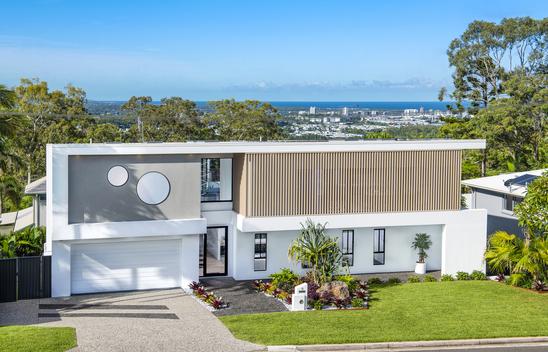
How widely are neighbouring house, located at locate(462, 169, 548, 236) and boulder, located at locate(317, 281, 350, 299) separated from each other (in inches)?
411

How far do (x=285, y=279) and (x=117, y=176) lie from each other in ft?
21.9

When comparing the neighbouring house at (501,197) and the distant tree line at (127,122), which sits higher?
the distant tree line at (127,122)

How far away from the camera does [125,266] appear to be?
80.9 feet

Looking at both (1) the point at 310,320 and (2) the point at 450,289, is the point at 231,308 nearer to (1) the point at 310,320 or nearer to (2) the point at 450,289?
(1) the point at 310,320

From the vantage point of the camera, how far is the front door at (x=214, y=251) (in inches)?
1045

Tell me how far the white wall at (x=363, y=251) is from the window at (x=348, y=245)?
15 centimetres

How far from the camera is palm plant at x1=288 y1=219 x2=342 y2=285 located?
956 inches

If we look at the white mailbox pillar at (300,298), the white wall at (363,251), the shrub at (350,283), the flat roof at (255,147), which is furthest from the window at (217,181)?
the white mailbox pillar at (300,298)

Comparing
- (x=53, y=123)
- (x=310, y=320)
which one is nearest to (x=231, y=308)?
(x=310, y=320)

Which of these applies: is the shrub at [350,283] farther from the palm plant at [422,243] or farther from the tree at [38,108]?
the tree at [38,108]

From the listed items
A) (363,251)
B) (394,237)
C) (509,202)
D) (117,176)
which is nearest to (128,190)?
(117,176)

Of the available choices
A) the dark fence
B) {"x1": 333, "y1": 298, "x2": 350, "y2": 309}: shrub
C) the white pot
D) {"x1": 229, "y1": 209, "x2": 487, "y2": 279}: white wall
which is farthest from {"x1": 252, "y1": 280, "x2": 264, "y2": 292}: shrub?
the dark fence

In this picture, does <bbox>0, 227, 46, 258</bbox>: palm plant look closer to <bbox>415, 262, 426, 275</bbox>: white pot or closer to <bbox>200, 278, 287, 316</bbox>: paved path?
<bbox>200, 278, 287, 316</bbox>: paved path

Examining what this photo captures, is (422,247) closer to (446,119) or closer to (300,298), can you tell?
(300,298)
